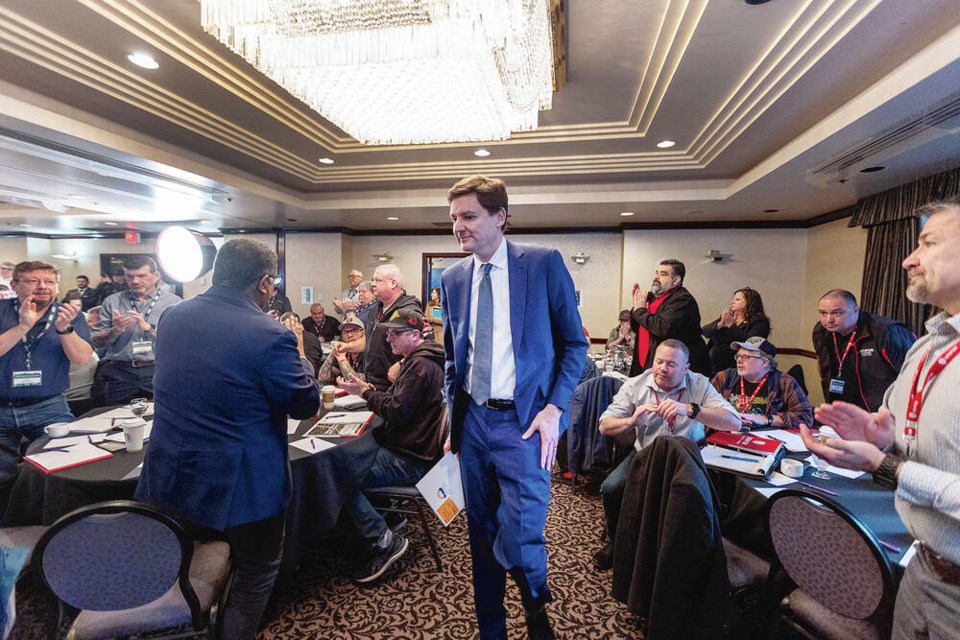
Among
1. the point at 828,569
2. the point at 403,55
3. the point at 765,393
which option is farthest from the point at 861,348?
the point at 403,55

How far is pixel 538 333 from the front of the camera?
4.58 ft

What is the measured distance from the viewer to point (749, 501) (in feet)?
5.75

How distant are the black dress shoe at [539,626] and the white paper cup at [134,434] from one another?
1.79 meters

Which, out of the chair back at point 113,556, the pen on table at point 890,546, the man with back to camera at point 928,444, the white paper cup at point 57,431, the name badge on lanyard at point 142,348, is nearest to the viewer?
Result: the man with back to camera at point 928,444

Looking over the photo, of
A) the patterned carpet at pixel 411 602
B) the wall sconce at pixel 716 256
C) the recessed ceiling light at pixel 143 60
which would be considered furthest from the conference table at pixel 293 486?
the wall sconce at pixel 716 256

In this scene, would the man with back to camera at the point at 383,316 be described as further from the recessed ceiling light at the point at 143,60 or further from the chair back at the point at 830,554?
the chair back at the point at 830,554

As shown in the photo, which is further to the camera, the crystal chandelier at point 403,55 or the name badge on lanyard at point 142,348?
the name badge on lanyard at point 142,348

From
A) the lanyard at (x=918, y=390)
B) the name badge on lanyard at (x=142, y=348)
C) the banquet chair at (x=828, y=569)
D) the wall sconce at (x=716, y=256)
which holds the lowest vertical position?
the banquet chair at (x=828, y=569)

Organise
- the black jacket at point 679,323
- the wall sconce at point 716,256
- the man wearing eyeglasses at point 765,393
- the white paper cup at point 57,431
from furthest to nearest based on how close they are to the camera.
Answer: the wall sconce at point 716,256 → the black jacket at point 679,323 → the man wearing eyeglasses at point 765,393 → the white paper cup at point 57,431

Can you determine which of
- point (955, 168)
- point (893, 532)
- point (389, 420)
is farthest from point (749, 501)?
point (955, 168)

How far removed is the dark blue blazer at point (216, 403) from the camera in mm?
1336

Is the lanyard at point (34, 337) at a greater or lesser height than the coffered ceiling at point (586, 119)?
lesser

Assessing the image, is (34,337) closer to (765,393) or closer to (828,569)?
(828,569)

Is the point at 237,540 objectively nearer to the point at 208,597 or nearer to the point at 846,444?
the point at 208,597
